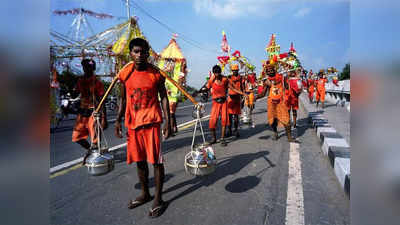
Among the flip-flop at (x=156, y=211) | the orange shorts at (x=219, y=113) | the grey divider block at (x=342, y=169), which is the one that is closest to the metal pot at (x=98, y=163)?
the flip-flop at (x=156, y=211)

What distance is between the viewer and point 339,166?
334 centimetres

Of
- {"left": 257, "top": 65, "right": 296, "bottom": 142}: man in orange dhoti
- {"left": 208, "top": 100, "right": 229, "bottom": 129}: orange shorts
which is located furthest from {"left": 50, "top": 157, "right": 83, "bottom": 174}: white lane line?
{"left": 257, "top": 65, "right": 296, "bottom": 142}: man in orange dhoti

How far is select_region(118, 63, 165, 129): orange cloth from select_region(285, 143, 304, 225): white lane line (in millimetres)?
1759

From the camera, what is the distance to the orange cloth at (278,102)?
5.65 meters

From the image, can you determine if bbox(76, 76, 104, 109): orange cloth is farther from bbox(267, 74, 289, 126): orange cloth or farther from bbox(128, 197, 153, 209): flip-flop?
bbox(267, 74, 289, 126): orange cloth

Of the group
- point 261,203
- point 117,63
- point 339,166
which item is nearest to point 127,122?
point 261,203

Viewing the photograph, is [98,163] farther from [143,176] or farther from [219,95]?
[219,95]

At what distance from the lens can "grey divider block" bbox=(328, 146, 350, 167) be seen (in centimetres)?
380

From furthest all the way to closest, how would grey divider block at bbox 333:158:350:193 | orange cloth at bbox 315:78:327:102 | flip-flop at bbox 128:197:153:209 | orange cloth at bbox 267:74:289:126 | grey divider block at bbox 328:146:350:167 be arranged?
orange cloth at bbox 315:78:327:102 → orange cloth at bbox 267:74:289:126 → grey divider block at bbox 328:146:350:167 → grey divider block at bbox 333:158:350:193 → flip-flop at bbox 128:197:153:209

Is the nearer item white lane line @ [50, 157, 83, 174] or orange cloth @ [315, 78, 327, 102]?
A: white lane line @ [50, 157, 83, 174]

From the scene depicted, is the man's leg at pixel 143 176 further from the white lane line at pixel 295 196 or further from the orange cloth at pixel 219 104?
the orange cloth at pixel 219 104

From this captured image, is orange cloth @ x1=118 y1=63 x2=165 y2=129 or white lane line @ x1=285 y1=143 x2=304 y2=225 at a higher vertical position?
orange cloth @ x1=118 y1=63 x2=165 y2=129
